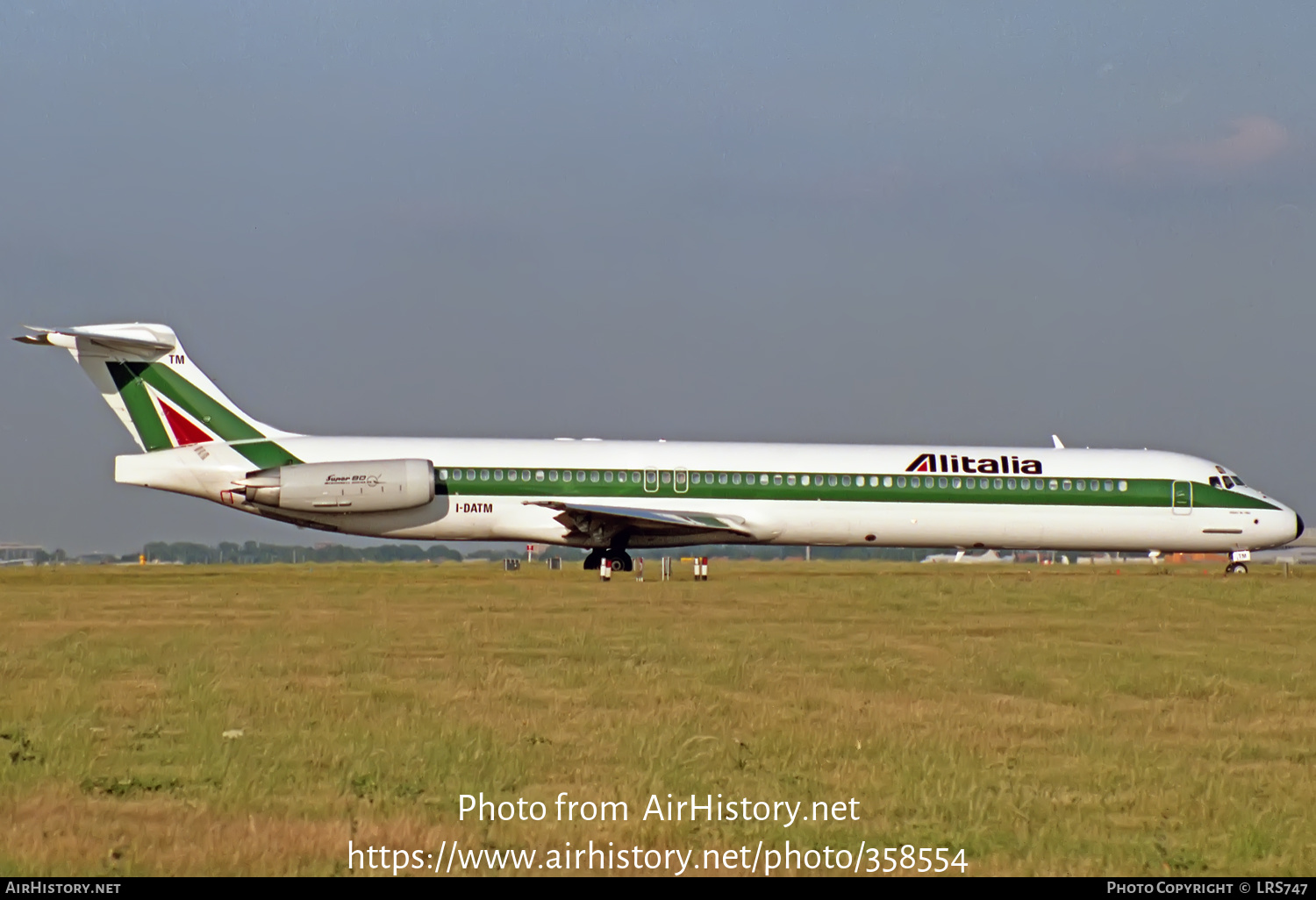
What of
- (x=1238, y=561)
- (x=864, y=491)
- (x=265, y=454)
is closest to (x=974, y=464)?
(x=864, y=491)

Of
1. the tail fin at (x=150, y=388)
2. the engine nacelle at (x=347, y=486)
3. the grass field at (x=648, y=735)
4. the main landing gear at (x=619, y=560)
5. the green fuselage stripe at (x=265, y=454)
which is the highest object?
the tail fin at (x=150, y=388)

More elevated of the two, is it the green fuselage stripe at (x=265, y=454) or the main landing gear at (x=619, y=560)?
the green fuselage stripe at (x=265, y=454)

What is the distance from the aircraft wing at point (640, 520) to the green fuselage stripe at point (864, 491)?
1.23 feet

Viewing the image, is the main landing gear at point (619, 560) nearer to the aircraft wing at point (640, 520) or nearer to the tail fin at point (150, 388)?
the aircraft wing at point (640, 520)

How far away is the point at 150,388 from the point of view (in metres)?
34.9

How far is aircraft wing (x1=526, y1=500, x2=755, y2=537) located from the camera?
35.0m

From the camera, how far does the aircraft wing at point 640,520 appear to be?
1377 inches

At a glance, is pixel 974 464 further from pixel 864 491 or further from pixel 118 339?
pixel 118 339

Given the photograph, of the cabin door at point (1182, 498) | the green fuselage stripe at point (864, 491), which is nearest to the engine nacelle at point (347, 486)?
the green fuselage stripe at point (864, 491)

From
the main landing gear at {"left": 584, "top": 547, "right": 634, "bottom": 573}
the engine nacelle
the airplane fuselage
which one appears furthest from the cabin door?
the engine nacelle

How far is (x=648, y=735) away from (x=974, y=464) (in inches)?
1114

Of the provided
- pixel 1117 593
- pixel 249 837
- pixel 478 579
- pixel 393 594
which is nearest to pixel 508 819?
pixel 249 837

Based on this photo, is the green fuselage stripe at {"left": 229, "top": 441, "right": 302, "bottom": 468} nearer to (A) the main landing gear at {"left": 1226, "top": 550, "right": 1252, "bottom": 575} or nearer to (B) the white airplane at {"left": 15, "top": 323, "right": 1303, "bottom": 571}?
(B) the white airplane at {"left": 15, "top": 323, "right": 1303, "bottom": 571}

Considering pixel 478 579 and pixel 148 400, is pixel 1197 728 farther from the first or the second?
pixel 148 400
